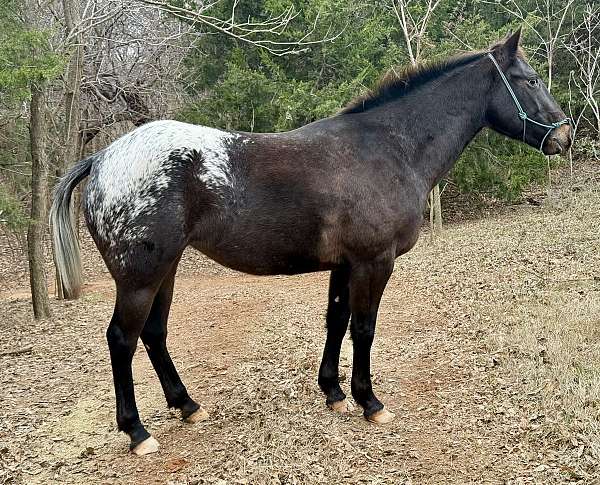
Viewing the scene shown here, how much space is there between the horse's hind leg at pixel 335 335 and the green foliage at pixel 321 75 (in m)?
8.20

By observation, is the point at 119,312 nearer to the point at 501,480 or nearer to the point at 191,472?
the point at 191,472

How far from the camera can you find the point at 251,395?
13.8ft

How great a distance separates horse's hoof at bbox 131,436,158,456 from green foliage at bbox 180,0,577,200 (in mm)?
8968

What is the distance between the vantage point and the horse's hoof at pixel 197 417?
382cm

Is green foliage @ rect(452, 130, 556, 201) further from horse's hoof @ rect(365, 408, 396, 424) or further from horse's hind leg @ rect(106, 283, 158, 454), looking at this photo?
horse's hind leg @ rect(106, 283, 158, 454)

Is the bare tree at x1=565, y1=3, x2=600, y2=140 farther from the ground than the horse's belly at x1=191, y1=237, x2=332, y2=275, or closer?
farther from the ground

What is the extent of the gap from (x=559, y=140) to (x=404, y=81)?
4.01ft

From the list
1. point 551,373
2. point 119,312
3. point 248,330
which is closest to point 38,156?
point 248,330

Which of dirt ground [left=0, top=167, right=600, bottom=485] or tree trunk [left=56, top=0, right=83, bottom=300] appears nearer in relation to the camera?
dirt ground [left=0, top=167, right=600, bottom=485]

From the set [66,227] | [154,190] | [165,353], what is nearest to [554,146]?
[154,190]

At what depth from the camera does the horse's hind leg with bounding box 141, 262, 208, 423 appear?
3652 millimetres

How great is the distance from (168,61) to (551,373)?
42.0 ft

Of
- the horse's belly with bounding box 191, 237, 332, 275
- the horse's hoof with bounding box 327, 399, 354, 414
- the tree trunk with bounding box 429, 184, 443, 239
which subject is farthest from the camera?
the tree trunk with bounding box 429, 184, 443, 239

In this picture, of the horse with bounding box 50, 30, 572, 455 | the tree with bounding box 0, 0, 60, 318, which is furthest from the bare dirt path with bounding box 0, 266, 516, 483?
the tree with bounding box 0, 0, 60, 318
